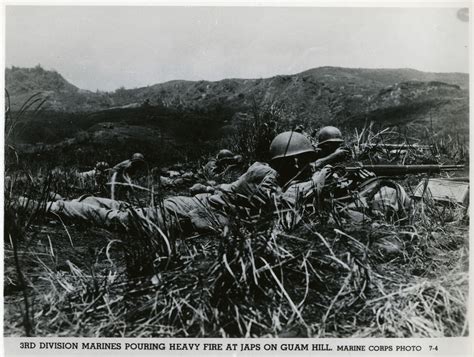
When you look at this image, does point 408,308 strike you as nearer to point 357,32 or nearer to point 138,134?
point 357,32

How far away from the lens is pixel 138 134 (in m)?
5.80

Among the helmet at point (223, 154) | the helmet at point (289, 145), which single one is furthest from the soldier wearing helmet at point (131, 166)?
the helmet at point (289, 145)

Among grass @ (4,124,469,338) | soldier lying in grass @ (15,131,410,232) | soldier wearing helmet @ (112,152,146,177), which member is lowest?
grass @ (4,124,469,338)

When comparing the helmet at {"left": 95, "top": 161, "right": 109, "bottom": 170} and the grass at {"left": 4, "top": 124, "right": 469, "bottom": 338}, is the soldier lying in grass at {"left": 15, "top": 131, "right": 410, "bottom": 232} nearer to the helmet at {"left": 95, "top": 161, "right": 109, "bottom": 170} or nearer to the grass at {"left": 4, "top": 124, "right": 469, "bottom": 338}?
the grass at {"left": 4, "top": 124, "right": 469, "bottom": 338}

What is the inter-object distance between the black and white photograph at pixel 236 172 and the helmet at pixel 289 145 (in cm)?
3

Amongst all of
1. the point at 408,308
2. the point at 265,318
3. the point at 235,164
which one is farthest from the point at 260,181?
the point at 408,308

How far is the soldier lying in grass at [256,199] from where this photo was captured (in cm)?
500

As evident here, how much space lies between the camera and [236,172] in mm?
5949

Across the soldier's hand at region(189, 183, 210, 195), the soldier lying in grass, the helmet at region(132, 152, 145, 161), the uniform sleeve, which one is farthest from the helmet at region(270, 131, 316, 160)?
the helmet at region(132, 152, 145, 161)

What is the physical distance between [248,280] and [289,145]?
1.75 meters

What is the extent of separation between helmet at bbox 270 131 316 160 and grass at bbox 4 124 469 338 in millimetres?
684

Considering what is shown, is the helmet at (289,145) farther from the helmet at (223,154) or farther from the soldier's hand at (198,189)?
the soldier's hand at (198,189)

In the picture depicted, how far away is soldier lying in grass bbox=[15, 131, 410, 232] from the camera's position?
500 centimetres

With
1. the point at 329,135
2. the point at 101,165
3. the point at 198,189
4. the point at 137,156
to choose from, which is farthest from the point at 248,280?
the point at 101,165
